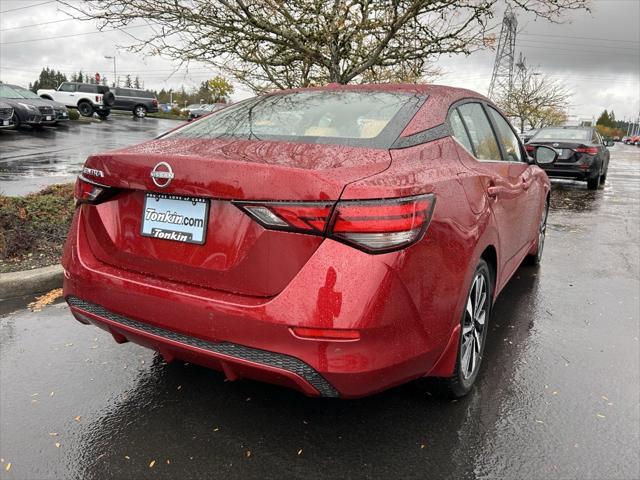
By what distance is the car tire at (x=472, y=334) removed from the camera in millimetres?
2598

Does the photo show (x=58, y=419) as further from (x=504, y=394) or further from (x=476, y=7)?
(x=476, y=7)

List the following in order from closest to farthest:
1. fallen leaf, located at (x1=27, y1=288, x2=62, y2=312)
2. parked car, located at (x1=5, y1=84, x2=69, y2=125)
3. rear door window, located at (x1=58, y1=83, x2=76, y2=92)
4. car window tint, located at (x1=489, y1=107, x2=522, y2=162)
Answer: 1. car window tint, located at (x1=489, y1=107, x2=522, y2=162)
2. fallen leaf, located at (x1=27, y1=288, x2=62, y2=312)
3. parked car, located at (x1=5, y1=84, x2=69, y2=125)
4. rear door window, located at (x1=58, y1=83, x2=76, y2=92)

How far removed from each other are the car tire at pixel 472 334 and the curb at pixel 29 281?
3.18 m

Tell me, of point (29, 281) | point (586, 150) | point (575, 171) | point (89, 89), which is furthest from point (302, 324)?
point (89, 89)

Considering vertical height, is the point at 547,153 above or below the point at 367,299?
above

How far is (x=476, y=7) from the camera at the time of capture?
22.6 feet

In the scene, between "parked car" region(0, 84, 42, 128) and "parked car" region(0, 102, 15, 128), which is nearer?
"parked car" region(0, 102, 15, 128)

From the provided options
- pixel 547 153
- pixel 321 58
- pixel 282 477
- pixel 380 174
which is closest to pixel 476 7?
pixel 321 58

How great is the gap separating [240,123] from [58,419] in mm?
1692

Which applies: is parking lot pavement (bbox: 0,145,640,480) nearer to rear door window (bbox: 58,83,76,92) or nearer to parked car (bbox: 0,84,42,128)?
parked car (bbox: 0,84,42,128)

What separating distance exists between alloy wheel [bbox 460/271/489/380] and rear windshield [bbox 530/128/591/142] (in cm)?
1131

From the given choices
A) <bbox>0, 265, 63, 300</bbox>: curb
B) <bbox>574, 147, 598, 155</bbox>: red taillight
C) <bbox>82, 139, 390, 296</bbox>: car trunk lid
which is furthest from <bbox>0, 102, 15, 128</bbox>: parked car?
<bbox>82, 139, 390, 296</bbox>: car trunk lid

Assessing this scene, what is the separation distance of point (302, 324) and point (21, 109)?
20593mm

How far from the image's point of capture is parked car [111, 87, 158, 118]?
1437 inches
